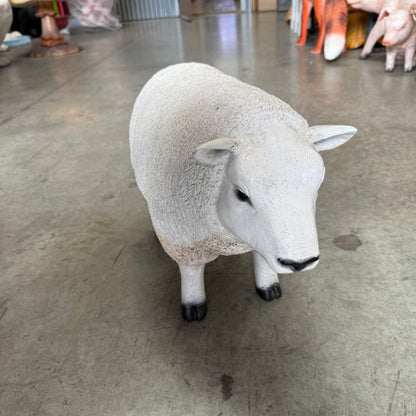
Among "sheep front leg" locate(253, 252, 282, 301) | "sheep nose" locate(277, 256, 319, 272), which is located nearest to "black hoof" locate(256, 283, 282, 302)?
"sheep front leg" locate(253, 252, 282, 301)

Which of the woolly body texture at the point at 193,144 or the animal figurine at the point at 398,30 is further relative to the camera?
the animal figurine at the point at 398,30

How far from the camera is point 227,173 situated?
3.18 ft

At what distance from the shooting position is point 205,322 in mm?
1352

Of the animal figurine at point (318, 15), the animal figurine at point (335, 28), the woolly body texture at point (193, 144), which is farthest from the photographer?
the animal figurine at point (318, 15)

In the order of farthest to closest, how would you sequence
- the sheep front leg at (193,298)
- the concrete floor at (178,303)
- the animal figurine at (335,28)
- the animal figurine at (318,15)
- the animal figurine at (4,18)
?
the animal figurine at (4,18)
the animal figurine at (318,15)
the animal figurine at (335,28)
the sheep front leg at (193,298)
the concrete floor at (178,303)

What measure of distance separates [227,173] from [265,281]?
58 centimetres

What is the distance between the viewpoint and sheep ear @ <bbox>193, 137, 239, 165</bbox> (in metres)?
0.90

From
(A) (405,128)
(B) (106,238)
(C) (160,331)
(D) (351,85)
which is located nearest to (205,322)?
(C) (160,331)

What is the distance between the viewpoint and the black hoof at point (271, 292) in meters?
1.41

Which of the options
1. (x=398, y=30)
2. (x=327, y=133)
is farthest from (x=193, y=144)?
(x=398, y=30)

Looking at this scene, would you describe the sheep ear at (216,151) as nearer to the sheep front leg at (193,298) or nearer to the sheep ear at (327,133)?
the sheep ear at (327,133)

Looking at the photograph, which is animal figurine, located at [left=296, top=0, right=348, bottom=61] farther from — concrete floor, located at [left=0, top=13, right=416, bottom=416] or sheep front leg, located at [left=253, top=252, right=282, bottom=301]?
sheep front leg, located at [left=253, top=252, right=282, bottom=301]

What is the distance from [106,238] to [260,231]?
109 cm

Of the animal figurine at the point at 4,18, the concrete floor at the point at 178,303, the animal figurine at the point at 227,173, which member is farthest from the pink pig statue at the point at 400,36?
the animal figurine at the point at 4,18
